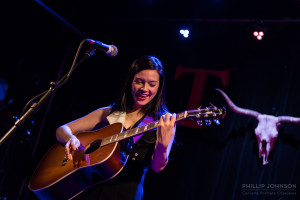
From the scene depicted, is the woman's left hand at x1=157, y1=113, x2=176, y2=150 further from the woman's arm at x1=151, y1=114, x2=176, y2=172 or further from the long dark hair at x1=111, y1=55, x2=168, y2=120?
the long dark hair at x1=111, y1=55, x2=168, y2=120

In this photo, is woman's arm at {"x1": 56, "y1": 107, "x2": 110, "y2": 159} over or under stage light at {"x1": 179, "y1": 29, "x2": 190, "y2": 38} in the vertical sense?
under

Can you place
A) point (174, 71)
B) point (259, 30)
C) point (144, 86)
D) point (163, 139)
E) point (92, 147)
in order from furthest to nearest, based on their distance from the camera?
point (174, 71)
point (259, 30)
point (144, 86)
point (92, 147)
point (163, 139)

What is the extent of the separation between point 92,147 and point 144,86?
0.72 m

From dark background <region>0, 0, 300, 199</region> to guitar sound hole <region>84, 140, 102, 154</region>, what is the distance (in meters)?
1.87

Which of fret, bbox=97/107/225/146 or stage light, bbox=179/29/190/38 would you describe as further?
stage light, bbox=179/29/190/38

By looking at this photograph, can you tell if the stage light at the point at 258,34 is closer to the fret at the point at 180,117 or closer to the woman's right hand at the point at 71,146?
the fret at the point at 180,117

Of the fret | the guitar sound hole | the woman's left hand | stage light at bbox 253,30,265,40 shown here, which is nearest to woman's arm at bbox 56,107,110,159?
the guitar sound hole

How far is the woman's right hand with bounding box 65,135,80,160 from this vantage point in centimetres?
257

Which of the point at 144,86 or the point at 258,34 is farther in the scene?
the point at 258,34

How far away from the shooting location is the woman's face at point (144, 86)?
106 inches

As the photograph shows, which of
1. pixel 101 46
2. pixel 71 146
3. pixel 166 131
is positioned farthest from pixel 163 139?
pixel 101 46

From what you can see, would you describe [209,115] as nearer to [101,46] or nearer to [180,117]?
[180,117]

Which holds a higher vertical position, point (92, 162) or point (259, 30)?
point (259, 30)

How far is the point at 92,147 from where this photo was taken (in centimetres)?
257
